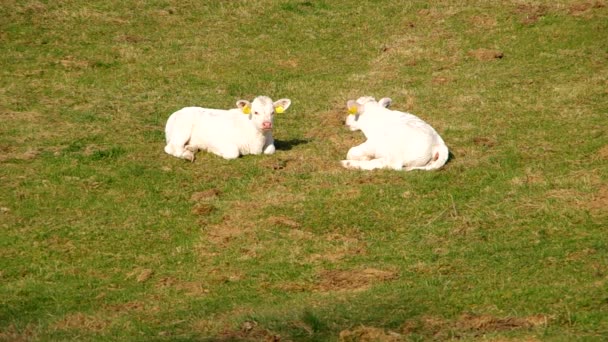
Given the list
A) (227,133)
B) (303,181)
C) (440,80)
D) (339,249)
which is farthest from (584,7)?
(339,249)

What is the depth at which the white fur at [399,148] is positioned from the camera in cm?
1700

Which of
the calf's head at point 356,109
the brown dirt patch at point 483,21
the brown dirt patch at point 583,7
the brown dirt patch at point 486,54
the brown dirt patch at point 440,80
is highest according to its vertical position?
the calf's head at point 356,109

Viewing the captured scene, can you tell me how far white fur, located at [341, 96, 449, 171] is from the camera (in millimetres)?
17000

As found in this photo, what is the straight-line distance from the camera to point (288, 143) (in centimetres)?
1880

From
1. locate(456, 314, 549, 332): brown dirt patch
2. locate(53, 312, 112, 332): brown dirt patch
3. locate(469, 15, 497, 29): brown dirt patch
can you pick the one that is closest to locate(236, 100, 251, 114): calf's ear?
locate(53, 312, 112, 332): brown dirt patch

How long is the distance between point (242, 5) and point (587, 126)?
406 inches

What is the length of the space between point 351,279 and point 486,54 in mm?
11748

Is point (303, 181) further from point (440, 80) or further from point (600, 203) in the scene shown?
point (440, 80)

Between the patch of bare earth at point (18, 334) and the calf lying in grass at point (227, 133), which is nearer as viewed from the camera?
the patch of bare earth at point (18, 334)

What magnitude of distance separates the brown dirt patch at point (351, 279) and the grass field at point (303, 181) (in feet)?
0.14

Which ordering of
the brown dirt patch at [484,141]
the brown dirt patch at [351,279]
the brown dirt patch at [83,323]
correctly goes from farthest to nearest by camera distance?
the brown dirt patch at [484,141], the brown dirt patch at [351,279], the brown dirt patch at [83,323]

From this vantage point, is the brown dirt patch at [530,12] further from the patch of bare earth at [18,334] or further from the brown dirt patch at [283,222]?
the patch of bare earth at [18,334]

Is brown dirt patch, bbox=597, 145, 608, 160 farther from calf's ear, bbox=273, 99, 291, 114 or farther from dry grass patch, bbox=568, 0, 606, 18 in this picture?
dry grass patch, bbox=568, 0, 606, 18

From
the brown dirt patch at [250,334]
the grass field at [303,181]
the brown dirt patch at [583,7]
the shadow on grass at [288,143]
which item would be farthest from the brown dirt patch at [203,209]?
the brown dirt patch at [583,7]
